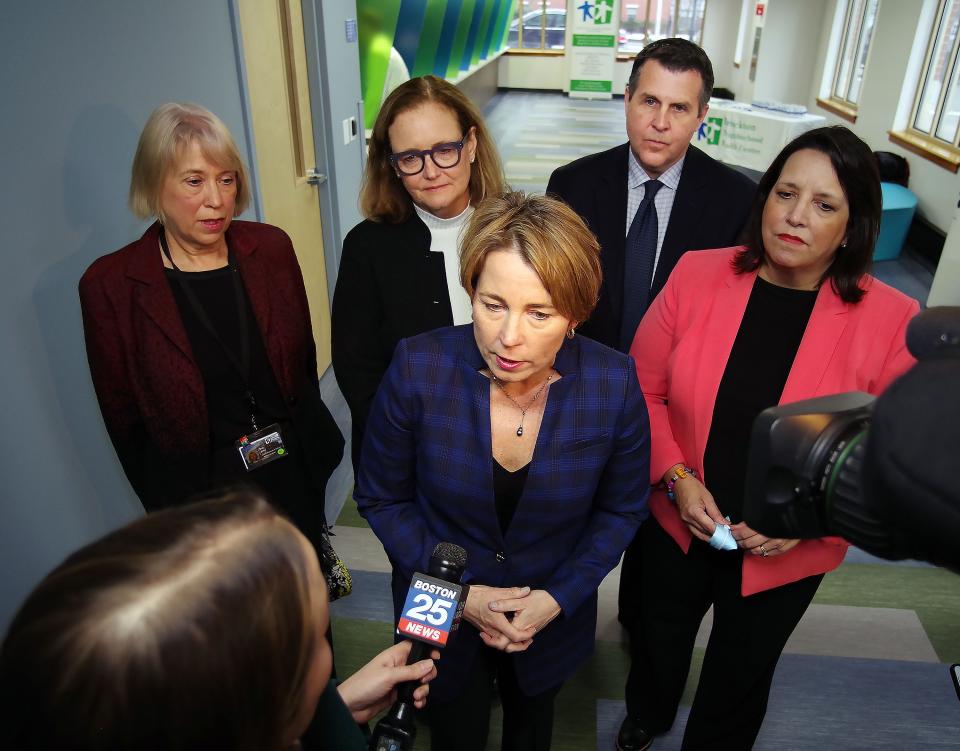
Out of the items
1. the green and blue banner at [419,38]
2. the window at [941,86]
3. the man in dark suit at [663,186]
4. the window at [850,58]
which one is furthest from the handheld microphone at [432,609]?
the window at [850,58]

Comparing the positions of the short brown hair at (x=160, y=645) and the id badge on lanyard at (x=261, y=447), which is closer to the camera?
the short brown hair at (x=160, y=645)

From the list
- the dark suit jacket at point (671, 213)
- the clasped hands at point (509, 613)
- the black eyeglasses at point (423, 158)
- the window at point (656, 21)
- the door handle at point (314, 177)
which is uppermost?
the window at point (656, 21)

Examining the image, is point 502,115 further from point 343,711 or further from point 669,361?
point 343,711

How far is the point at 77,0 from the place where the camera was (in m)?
1.85

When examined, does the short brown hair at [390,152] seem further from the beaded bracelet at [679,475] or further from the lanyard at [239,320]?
the beaded bracelet at [679,475]

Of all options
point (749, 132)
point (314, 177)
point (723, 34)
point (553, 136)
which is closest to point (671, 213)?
point (314, 177)

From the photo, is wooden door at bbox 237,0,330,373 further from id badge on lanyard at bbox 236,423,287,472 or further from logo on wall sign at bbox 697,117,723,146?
logo on wall sign at bbox 697,117,723,146

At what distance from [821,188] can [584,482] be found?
2.57ft

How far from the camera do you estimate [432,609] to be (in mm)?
1078

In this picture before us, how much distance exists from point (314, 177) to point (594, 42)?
34.8 ft

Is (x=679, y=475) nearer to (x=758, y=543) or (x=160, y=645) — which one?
(x=758, y=543)

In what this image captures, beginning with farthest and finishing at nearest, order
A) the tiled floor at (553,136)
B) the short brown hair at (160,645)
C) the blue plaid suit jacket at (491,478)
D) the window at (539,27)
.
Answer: the window at (539,27)
the tiled floor at (553,136)
the blue plaid suit jacket at (491,478)
the short brown hair at (160,645)

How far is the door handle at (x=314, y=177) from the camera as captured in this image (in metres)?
3.62

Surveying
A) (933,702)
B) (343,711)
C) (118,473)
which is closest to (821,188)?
(343,711)
